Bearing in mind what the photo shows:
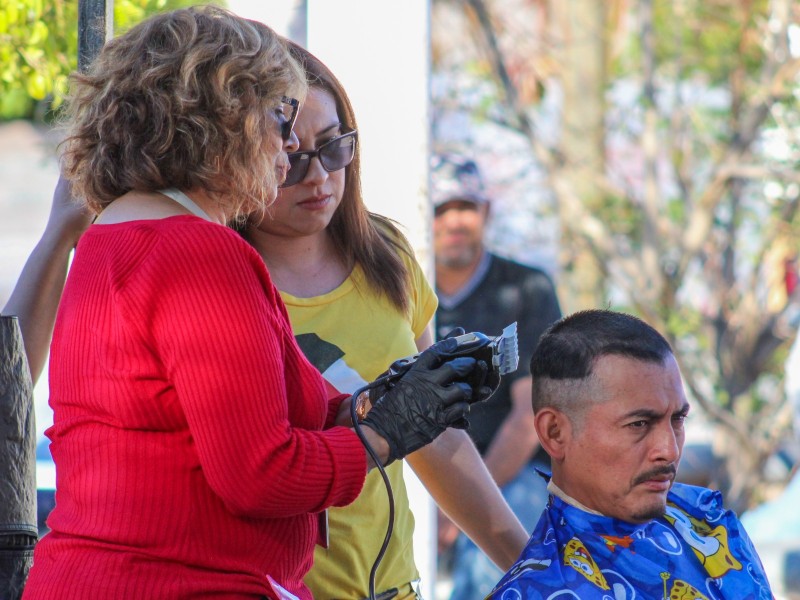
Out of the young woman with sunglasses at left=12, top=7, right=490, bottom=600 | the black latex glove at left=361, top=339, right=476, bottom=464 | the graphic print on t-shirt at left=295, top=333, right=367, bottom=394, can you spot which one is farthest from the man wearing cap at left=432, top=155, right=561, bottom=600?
the young woman with sunglasses at left=12, top=7, right=490, bottom=600

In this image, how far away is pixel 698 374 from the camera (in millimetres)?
7270

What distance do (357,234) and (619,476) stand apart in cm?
72

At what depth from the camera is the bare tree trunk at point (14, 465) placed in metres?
2.11

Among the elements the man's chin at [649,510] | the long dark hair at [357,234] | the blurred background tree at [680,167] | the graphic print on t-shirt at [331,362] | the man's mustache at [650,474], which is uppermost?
the long dark hair at [357,234]

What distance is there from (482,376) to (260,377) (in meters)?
0.40

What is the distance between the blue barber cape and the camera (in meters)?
2.16

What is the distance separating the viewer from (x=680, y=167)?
7.79 m

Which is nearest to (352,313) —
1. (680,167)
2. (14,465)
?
(14,465)

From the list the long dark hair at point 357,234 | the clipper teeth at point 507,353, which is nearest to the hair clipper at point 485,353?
the clipper teeth at point 507,353

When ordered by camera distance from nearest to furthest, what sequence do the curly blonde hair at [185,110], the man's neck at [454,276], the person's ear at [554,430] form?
1. the curly blonde hair at [185,110]
2. the person's ear at [554,430]
3. the man's neck at [454,276]

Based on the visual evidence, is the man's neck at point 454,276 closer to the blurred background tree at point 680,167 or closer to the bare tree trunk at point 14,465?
the blurred background tree at point 680,167

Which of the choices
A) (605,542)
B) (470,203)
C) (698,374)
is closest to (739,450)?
(698,374)

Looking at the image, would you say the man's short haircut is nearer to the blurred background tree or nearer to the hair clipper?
the hair clipper

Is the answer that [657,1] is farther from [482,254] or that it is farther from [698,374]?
[482,254]
